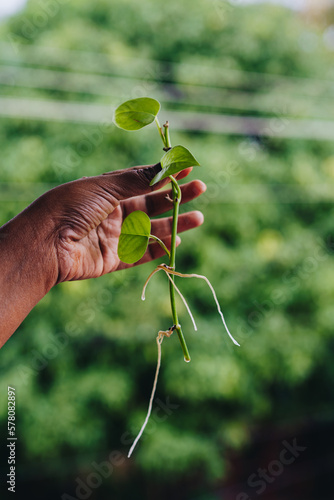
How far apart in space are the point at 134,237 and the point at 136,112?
0.14 metres

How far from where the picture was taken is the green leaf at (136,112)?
1.77 ft

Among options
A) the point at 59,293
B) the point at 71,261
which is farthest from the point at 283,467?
the point at 71,261

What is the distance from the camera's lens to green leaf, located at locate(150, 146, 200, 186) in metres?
0.50

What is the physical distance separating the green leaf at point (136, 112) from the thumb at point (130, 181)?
0.17 feet

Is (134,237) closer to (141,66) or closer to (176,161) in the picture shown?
(176,161)

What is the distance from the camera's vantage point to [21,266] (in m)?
0.60

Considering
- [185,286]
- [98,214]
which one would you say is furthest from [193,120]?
[98,214]

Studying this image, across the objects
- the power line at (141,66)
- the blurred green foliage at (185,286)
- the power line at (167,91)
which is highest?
the power line at (141,66)

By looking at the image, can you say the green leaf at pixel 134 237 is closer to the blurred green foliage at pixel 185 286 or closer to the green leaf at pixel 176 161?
the green leaf at pixel 176 161

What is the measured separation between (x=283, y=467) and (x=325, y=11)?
253cm

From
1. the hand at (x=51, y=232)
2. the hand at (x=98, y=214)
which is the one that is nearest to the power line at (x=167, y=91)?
the hand at (x=98, y=214)

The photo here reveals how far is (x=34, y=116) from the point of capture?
2.21 metres

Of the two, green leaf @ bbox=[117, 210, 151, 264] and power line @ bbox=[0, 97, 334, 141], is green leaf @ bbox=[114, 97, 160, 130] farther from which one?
power line @ bbox=[0, 97, 334, 141]

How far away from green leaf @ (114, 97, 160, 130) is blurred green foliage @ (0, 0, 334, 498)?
5.20 ft
